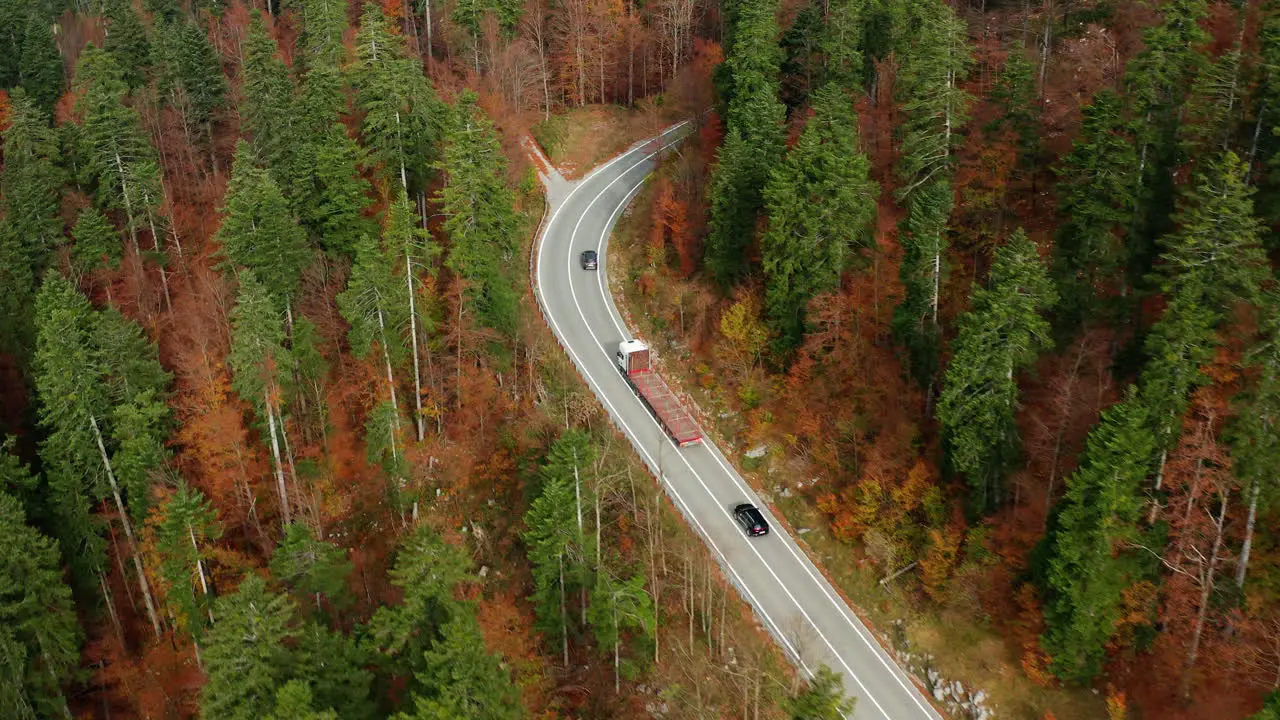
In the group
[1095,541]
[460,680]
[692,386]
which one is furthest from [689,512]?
[1095,541]

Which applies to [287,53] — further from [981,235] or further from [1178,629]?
[1178,629]

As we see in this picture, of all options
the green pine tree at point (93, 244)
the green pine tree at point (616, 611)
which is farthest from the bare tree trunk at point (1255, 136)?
the green pine tree at point (93, 244)

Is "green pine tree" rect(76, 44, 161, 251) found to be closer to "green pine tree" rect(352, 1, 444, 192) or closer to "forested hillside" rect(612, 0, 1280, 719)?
"green pine tree" rect(352, 1, 444, 192)

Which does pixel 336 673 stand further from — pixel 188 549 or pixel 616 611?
pixel 188 549

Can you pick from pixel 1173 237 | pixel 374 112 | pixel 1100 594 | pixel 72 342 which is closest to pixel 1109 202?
pixel 1173 237

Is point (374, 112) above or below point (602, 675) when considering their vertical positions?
above

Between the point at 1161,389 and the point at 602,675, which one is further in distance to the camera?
the point at 602,675
